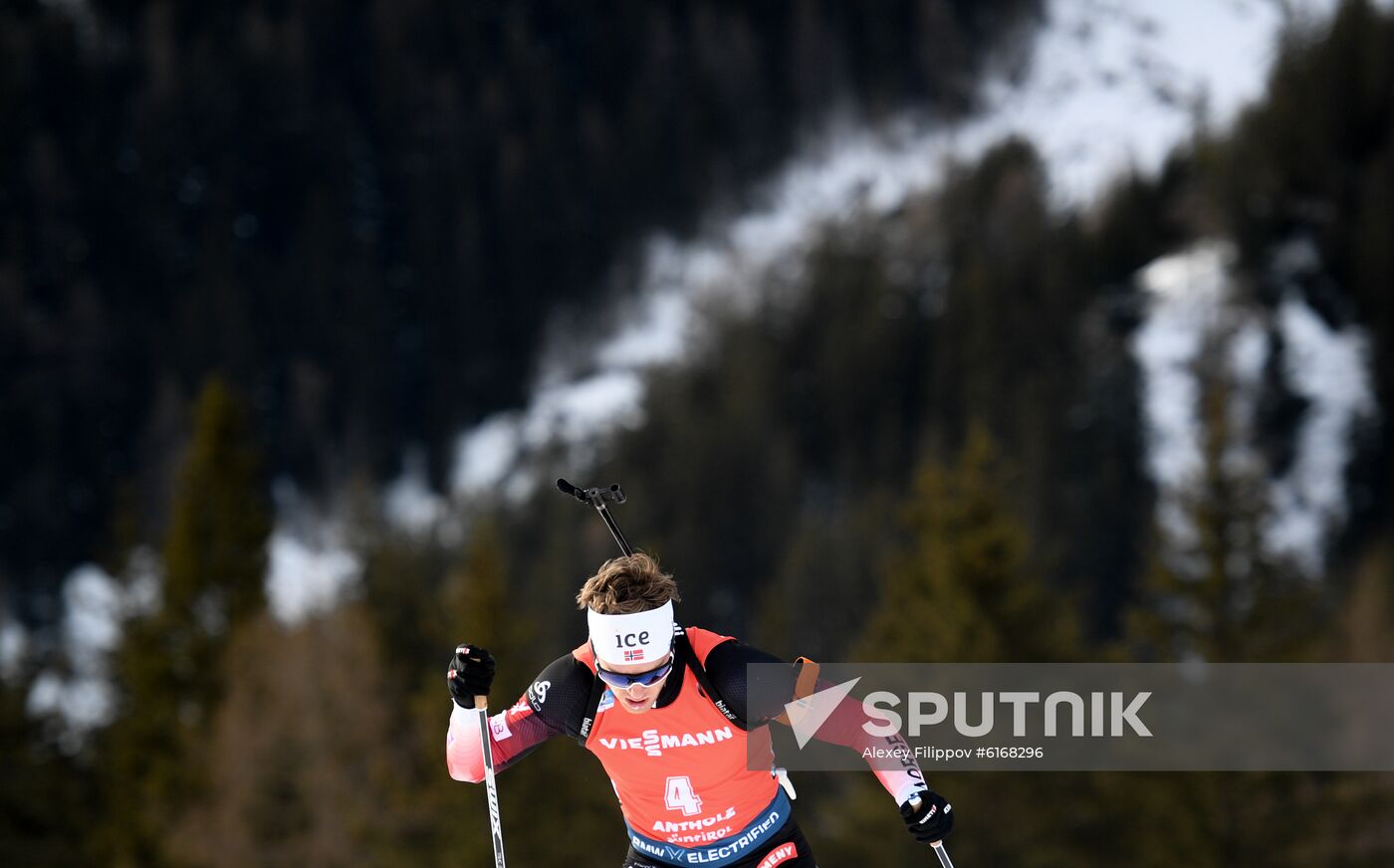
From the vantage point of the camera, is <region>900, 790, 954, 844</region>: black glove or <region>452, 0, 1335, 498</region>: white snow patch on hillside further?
<region>452, 0, 1335, 498</region>: white snow patch on hillside

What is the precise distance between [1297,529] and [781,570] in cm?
3540

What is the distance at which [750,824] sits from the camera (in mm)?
7164

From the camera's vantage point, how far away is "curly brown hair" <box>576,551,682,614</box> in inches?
266

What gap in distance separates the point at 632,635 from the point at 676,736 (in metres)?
0.63

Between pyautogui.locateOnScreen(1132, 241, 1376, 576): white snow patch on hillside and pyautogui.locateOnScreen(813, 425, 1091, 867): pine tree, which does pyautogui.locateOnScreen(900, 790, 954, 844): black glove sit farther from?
pyautogui.locateOnScreen(1132, 241, 1376, 576): white snow patch on hillside

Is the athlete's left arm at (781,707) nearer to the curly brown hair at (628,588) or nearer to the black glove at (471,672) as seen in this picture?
the curly brown hair at (628,588)

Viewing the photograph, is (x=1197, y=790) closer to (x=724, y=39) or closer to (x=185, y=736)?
(x=185, y=736)

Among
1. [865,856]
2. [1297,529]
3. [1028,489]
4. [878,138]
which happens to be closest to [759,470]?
[1028,489]

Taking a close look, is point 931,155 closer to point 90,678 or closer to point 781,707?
point 90,678

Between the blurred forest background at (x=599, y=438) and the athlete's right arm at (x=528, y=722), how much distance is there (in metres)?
19.4

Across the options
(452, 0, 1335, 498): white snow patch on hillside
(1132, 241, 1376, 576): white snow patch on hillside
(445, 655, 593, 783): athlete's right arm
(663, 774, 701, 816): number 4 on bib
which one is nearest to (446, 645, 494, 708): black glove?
(445, 655, 593, 783): athlete's right arm

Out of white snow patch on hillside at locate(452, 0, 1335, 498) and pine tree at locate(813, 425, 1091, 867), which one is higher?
white snow patch on hillside at locate(452, 0, 1335, 498)

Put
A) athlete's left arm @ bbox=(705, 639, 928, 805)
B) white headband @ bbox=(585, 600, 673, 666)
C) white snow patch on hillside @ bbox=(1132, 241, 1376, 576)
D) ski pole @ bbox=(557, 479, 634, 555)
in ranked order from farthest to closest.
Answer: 1. white snow patch on hillside @ bbox=(1132, 241, 1376, 576)
2. ski pole @ bbox=(557, 479, 634, 555)
3. athlete's left arm @ bbox=(705, 639, 928, 805)
4. white headband @ bbox=(585, 600, 673, 666)

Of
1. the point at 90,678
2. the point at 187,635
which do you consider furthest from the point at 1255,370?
the point at 187,635
